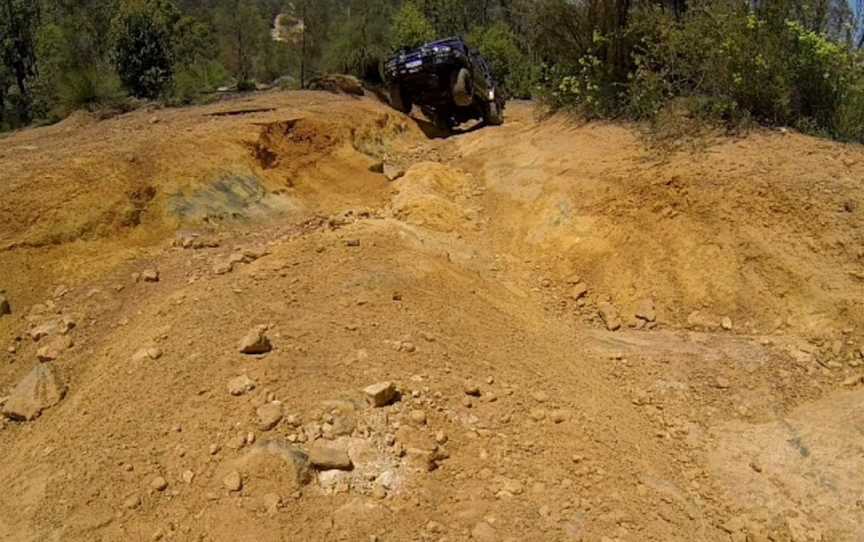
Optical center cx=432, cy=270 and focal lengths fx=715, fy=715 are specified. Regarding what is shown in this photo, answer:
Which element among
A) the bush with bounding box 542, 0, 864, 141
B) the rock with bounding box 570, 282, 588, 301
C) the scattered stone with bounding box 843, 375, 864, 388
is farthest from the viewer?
the bush with bounding box 542, 0, 864, 141

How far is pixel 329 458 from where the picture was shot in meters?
3.21

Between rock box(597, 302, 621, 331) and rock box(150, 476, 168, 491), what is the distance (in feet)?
10.8

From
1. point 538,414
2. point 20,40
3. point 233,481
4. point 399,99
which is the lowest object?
point 20,40

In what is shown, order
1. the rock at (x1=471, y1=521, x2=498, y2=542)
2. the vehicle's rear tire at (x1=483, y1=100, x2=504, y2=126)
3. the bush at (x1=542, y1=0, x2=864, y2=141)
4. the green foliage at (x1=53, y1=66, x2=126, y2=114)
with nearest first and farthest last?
the rock at (x1=471, y1=521, x2=498, y2=542) < the bush at (x1=542, y1=0, x2=864, y2=141) < the vehicle's rear tire at (x1=483, y1=100, x2=504, y2=126) < the green foliage at (x1=53, y1=66, x2=126, y2=114)

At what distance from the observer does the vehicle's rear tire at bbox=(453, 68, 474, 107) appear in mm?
9828

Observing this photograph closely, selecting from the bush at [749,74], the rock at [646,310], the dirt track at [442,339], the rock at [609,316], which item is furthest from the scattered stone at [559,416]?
the bush at [749,74]

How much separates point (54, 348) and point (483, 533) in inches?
114

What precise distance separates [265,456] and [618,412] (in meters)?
2.04

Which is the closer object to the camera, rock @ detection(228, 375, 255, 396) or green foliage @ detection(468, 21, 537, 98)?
rock @ detection(228, 375, 255, 396)

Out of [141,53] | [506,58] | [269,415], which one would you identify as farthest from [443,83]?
[506,58]

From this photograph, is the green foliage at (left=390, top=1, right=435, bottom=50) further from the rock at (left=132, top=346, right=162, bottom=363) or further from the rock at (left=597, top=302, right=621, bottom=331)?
the rock at (left=132, top=346, right=162, bottom=363)

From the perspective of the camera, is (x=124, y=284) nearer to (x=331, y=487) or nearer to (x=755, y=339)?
(x=331, y=487)

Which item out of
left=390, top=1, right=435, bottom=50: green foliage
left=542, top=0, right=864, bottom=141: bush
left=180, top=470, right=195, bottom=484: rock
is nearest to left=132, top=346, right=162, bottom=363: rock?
left=180, top=470, right=195, bottom=484: rock

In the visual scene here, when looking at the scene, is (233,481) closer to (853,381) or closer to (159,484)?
(159,484)
